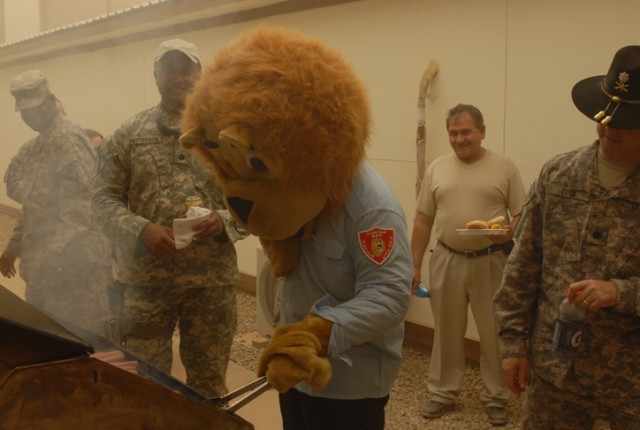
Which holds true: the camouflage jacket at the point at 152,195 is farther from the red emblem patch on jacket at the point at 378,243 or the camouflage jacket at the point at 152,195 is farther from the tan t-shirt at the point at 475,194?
the tan t-shirt at the point at 475,194

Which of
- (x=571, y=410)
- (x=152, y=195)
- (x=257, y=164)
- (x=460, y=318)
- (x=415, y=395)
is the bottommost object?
(x=415, y=395)

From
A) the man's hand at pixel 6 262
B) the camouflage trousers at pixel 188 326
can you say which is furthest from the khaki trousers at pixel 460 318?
the man's hand at pixel 6 262

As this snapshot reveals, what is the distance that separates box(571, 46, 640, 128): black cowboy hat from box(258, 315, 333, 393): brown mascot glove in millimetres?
→ 848

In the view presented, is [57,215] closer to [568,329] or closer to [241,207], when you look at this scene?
[241,207]

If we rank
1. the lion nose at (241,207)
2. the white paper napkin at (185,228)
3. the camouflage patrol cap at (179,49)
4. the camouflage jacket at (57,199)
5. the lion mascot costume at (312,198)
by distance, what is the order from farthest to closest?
the camouflage jacket at (57,199), the camouflage patrol cap at (179,49), the white paper napkin at (185,228), the lion nose at (241,207), the lion mascot costume at (312,198)

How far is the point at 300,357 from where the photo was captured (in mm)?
1385

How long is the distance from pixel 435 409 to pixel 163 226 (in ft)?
5.64

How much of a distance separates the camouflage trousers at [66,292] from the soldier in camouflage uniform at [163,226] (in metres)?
0.84

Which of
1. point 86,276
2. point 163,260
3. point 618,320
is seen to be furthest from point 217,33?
point 618,320

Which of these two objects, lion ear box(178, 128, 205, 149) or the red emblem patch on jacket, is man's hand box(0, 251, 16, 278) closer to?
lion ear box(178, 128, 205, 149)

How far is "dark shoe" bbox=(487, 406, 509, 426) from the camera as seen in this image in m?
3.18

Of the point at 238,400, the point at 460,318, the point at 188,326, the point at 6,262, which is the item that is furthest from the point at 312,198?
the point at 6,262

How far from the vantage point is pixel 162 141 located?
2354mm

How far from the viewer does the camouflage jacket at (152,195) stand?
7.69 ft
